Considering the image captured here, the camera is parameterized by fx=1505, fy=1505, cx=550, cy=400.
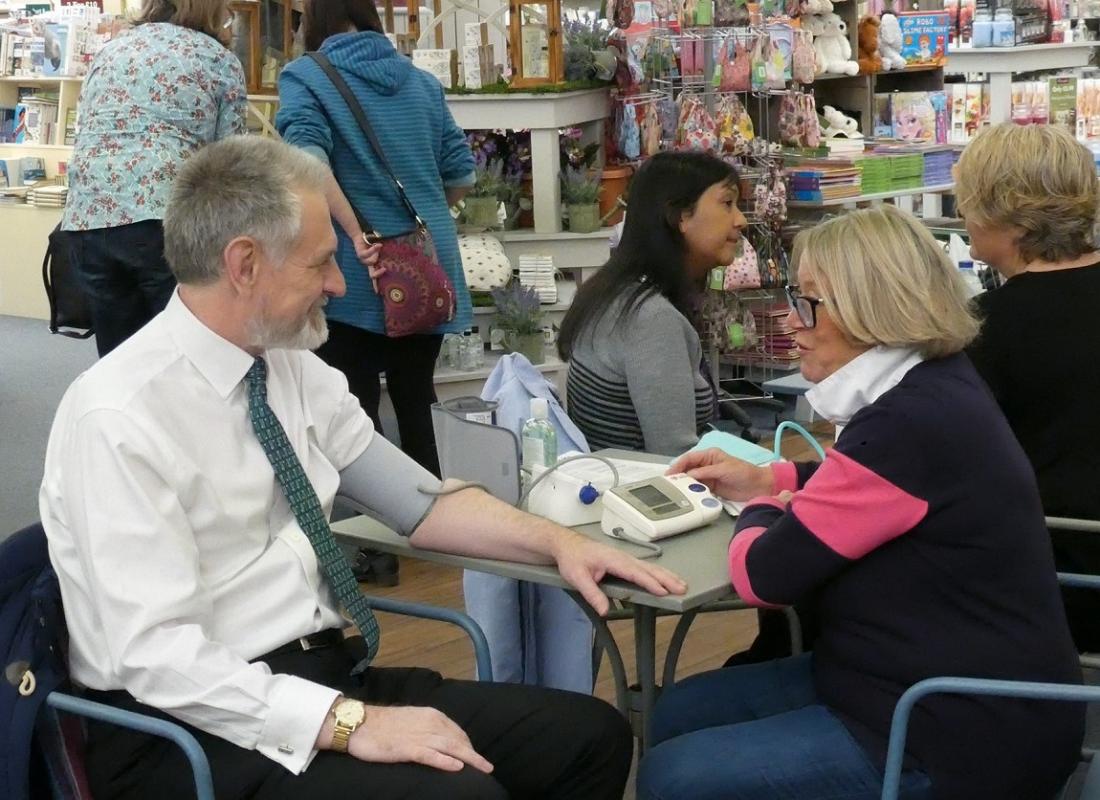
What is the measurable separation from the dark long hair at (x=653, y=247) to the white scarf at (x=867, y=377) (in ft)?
3.88

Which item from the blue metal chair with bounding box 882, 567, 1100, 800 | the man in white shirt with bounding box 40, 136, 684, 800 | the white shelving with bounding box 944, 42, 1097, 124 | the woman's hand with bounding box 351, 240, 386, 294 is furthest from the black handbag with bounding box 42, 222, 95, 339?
the white shelving with bounding box 944, 42, 1097, 124

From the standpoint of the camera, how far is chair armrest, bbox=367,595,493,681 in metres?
2.27

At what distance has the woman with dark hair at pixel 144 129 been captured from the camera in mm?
4062

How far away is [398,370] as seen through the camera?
4.42 m

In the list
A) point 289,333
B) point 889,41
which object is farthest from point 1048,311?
point 889,41

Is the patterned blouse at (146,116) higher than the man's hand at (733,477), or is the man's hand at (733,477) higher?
the patterned blouse at (146,116)

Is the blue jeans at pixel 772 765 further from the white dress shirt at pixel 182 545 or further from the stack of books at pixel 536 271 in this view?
the stack of books at pixel 536 271

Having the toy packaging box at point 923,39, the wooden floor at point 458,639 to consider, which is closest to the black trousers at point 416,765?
the wooden floor at point 458,639

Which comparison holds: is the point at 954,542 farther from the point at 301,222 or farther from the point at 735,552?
the point at 301,222

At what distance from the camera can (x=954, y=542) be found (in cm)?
200

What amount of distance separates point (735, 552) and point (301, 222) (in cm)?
77

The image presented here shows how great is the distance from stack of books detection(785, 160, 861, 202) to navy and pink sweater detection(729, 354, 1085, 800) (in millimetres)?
4286

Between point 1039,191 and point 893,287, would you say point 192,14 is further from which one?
point 893,287

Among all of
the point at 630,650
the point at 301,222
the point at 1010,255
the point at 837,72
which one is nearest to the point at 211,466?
the point at 301,222
